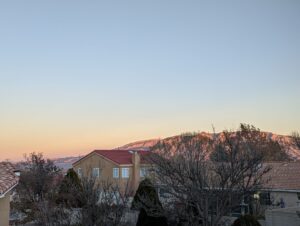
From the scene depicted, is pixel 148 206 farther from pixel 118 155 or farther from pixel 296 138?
pixel 118 155

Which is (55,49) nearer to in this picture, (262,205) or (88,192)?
(88,192)

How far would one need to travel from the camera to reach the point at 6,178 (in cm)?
1249

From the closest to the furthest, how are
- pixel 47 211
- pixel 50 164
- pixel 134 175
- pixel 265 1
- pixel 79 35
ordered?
1. pixel 47 211
2. pixel 265 1
3. pixel 79 35
4. pixel 50 164
5. pixel 134 175

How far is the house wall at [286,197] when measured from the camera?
2409cm

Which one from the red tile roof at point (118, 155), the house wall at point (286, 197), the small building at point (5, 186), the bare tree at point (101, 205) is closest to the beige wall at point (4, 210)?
the small building at point (5, 186)

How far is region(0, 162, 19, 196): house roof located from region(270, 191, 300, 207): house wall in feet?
60.3

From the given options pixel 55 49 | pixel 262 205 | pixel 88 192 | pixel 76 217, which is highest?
pixel 55 49

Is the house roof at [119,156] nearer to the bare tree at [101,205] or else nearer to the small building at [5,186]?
the small building at [5,186]

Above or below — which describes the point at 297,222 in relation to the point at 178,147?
below

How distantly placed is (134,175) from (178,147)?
2995 centimetres

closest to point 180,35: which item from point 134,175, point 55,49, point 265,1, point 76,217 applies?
point 265,1

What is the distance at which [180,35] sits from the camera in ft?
64.0

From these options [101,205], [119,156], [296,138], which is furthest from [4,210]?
[119,156]

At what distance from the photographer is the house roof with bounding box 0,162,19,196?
11276 mm
